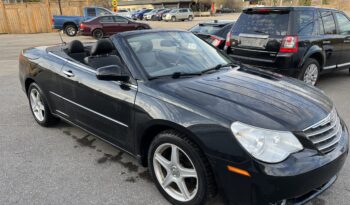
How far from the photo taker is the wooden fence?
76.0ft

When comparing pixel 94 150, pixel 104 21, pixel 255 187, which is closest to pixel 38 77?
pixel 94 150

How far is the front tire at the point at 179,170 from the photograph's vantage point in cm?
235

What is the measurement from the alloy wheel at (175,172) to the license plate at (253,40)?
4022 mm

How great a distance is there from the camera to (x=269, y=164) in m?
2.05

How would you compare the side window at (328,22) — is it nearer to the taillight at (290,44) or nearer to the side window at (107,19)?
the taillight at (290,44)

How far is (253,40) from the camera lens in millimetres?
6082

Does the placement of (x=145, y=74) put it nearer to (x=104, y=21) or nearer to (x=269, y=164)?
(x=269, y=164)

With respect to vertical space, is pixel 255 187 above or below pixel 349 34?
below

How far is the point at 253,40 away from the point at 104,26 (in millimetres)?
13950

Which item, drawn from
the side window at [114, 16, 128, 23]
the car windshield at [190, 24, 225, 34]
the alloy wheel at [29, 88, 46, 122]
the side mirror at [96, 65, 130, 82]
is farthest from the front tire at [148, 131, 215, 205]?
the side window at [114, 16, 128, 23]

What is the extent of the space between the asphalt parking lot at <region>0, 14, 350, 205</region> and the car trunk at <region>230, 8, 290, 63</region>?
74.3 inches

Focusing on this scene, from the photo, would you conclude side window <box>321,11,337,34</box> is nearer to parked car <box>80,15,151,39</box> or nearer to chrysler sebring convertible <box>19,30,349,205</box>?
chrysler sebring convertible <box>19,30,349,205</box>

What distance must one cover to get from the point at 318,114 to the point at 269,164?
2.50 ft

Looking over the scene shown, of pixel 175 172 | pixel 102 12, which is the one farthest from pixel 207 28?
pixel 102 12
